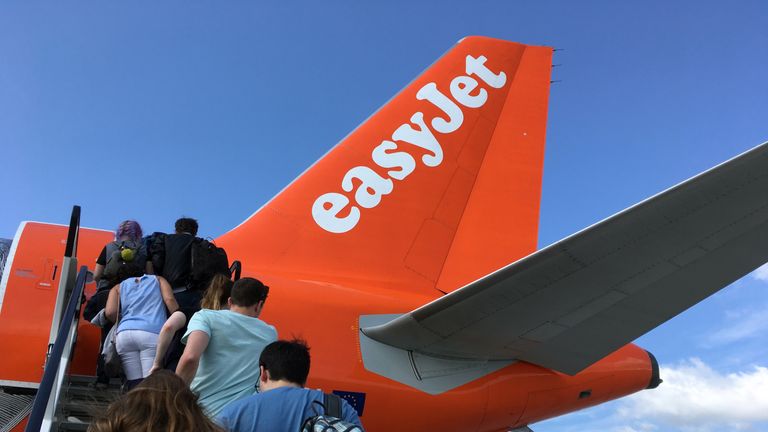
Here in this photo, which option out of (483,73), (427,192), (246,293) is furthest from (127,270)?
(483,73)

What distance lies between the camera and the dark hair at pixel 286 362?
2818mm

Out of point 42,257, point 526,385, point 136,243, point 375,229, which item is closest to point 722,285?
point 526,385

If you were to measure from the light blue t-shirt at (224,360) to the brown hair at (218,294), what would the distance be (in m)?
0.36

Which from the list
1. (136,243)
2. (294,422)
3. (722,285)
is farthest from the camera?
(136,243)

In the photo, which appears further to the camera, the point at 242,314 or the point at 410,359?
the point at 410,359

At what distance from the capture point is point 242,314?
12.2ft

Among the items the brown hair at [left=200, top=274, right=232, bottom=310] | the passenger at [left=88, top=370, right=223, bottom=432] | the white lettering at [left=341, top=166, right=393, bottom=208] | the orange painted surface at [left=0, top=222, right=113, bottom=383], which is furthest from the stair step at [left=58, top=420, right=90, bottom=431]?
the white lettering at [left=341, top=166, right=393, bottom=208]

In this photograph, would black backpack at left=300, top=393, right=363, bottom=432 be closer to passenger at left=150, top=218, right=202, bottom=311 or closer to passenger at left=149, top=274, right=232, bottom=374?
passenger at left=149, top=274, right=232, bottom=374

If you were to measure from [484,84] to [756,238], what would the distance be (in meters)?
4.40

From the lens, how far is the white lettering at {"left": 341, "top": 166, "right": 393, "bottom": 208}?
7219mm

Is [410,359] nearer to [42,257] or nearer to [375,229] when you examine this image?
[375,229]

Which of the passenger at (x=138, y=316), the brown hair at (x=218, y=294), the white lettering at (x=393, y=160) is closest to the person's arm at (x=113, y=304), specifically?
the passenger at (x=138, y=316)

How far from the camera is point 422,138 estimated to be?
7770 mm

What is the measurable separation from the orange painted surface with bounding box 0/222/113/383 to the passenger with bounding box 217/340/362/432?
3.08 m
